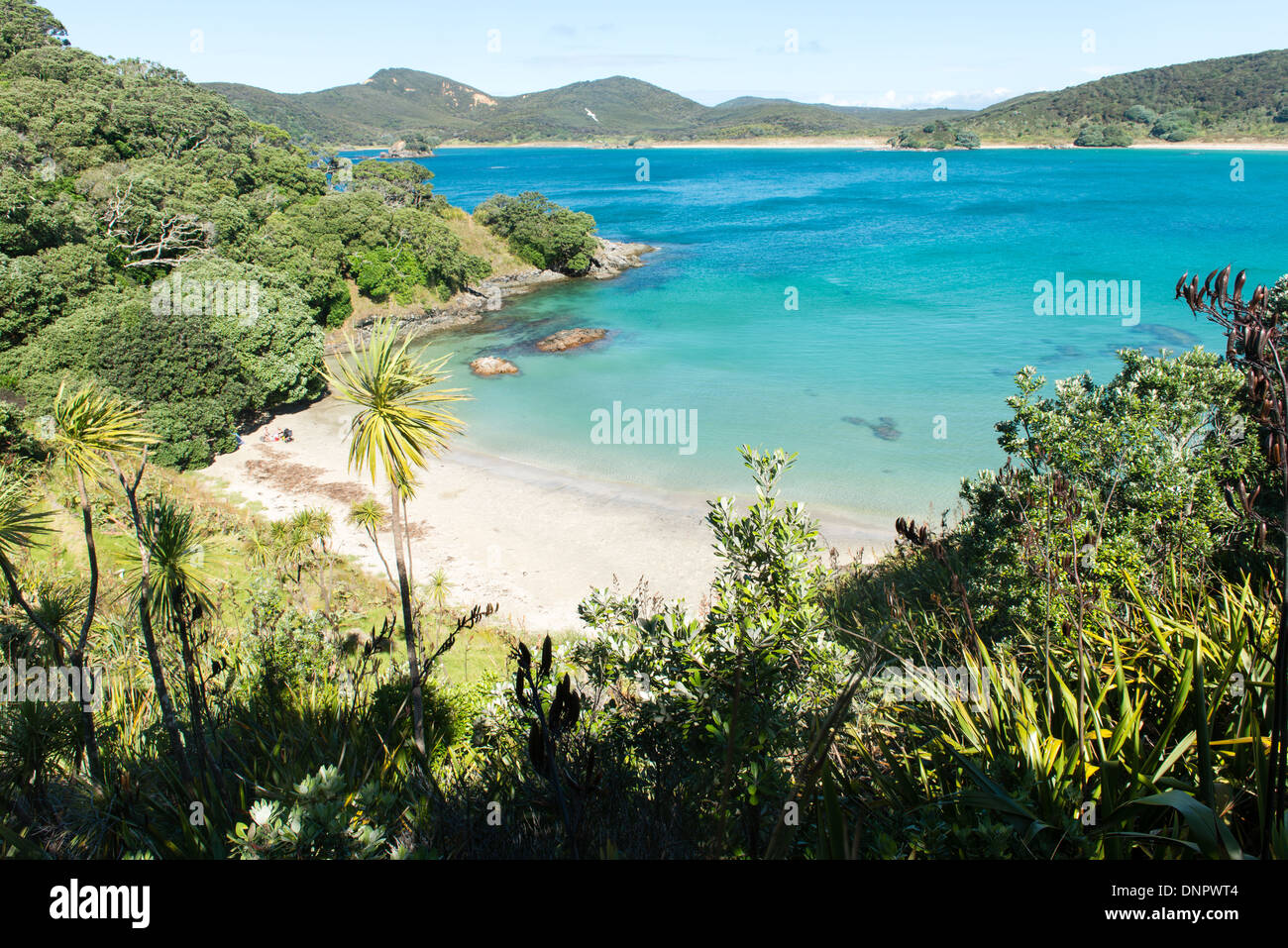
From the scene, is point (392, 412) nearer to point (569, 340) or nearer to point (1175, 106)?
point (569, 340)

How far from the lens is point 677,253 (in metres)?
65.2

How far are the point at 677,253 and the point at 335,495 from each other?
4855cm

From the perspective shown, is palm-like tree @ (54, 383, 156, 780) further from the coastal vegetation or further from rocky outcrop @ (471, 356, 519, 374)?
rocky outcrop @ (471, 356, 519, 374)

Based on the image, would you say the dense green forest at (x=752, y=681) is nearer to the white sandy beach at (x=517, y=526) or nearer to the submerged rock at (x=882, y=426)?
the white sandy beach at (x=517, y=526)

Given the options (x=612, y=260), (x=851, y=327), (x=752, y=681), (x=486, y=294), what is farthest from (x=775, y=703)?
(x=612, y=260)

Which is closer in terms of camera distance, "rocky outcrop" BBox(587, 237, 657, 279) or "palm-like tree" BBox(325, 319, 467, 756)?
"palm-like tree" BBox(325, 319, 467, 756)

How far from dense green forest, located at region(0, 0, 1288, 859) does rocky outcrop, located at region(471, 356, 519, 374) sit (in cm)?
2004

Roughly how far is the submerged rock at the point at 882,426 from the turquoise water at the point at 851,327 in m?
0.13

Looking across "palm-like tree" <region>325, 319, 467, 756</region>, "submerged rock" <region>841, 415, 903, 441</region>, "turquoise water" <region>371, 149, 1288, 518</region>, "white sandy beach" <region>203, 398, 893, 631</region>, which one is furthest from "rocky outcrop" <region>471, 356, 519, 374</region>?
"palm-like tree" <region>325, 319, 467, 756</region>

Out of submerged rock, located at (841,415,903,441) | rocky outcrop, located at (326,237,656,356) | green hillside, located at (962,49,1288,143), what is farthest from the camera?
green hillside, located at (962,49,1288,143)

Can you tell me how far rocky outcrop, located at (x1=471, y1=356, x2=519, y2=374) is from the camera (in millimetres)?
35438

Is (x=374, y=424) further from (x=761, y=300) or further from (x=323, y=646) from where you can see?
(x=761, y=300)

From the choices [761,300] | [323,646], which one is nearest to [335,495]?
[323,646]
